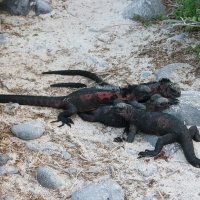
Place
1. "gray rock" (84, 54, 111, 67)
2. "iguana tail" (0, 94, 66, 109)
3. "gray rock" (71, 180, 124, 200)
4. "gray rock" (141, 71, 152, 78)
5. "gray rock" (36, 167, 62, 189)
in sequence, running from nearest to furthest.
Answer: "gray rock" (71, 180, 124, 200)
"gray rock" (36, 167, 62, 189)
"iguana tail" (0, 94, 66, 109)
"gray rock" (141, 71, 152, 78)
"gray rock" (84, 54, 111, 67)

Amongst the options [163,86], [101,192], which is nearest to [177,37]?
[163,86]

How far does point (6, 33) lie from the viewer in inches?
298

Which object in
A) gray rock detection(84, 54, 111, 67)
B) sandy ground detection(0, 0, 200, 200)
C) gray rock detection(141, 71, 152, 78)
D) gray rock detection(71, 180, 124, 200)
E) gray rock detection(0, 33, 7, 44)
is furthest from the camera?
gray rock detection(0, 33, 7, 44)

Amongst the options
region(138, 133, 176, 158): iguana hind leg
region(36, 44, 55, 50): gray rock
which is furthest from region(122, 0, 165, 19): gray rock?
region(138, 133, 176, 158): iguana hind leg

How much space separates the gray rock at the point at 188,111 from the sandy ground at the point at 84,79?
49cm

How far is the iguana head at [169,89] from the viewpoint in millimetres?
5277

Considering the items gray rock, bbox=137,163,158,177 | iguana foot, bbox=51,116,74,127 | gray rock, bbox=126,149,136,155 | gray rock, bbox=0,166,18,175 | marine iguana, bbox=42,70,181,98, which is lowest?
gray rock, bbox=0,166,18,175

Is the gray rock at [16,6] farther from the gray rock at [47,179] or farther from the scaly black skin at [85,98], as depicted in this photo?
the gray rock at [47,179]

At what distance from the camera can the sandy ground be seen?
379 centimetres

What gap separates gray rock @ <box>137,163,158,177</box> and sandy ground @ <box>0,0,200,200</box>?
3 centimetres

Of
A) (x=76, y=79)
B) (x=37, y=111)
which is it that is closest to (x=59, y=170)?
(x=37, y=111)

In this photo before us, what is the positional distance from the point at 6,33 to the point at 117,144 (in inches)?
160

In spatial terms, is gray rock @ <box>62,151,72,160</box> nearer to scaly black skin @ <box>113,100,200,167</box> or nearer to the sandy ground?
the sandy ground

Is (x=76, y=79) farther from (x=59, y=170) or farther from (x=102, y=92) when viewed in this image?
(x=59, y=170)
